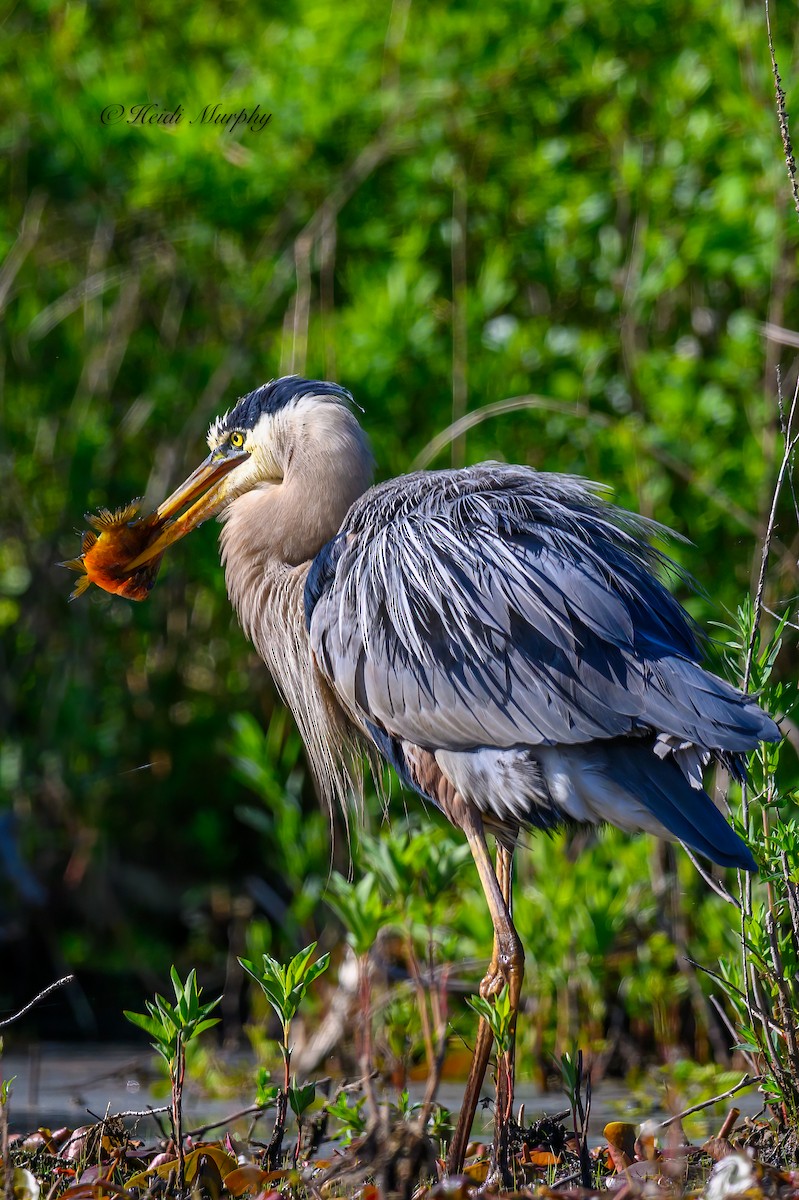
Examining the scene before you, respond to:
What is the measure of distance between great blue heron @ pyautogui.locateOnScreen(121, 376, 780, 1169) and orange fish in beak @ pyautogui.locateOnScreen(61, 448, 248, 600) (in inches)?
13.0

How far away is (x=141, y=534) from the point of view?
4.42 m

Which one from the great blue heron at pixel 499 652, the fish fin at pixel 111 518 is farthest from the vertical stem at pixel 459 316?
the fish fin at pixel 111 518

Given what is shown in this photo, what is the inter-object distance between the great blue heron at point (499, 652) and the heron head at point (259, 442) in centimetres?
2

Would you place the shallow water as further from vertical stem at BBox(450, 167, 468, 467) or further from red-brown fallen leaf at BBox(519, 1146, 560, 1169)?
vertical stem at BBox(450, 167, 468, 467)

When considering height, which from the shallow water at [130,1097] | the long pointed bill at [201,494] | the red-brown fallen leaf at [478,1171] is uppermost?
the long pointed bill at [201,494]

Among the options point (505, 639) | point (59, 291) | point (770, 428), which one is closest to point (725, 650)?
point (505, 639)

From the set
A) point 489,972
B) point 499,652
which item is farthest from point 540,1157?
point 499,652

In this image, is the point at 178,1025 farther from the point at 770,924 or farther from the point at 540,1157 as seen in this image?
the point at 770,924

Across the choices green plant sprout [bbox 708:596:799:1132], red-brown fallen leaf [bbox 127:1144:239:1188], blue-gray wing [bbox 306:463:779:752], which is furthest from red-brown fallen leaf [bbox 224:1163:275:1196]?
blue-gray wing [bbox 306:463:779:752]

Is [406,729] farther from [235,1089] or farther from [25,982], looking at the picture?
[25,982]

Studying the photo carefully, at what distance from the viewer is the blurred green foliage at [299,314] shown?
6.09 meters

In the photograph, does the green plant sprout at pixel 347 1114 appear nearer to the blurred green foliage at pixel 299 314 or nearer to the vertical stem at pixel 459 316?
the blurred green foliage at pixel 299 314

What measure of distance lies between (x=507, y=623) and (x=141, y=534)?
134 cm

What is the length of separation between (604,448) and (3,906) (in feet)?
11.4
